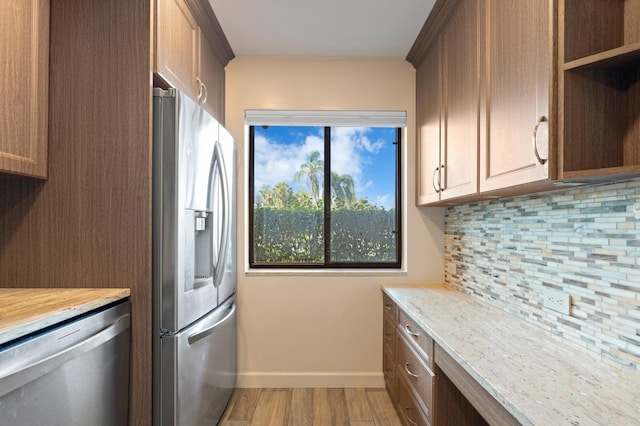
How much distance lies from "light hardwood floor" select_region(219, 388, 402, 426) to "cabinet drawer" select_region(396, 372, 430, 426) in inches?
6.3

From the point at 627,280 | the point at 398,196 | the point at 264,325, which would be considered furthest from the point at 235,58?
the point at 627,280

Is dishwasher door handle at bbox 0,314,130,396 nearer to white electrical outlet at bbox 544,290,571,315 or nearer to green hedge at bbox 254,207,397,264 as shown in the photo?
green hedge at bbox 254,207,397,264

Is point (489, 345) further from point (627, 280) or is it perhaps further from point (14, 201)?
point (14, 201)

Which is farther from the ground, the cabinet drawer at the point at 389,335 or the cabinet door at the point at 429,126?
the cabinet door at the point at 429,126

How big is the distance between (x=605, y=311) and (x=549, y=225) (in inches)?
17.5

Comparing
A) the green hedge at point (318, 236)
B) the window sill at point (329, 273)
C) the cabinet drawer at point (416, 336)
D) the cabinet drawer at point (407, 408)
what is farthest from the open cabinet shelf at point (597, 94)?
the green hedge at point (318, 236)

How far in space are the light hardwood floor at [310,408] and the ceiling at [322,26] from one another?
8.06 ft

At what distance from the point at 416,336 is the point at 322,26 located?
191 cm

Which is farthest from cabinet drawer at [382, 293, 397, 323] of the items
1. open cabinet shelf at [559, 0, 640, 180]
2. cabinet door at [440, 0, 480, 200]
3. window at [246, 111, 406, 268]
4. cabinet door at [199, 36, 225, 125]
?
cabinet door at [199, 36, 225, 125]

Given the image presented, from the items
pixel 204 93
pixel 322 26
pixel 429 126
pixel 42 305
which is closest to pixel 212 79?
pixel 204 93

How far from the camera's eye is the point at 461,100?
1.97 metres

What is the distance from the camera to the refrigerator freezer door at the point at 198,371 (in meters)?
1.66

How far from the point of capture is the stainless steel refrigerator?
1659mm

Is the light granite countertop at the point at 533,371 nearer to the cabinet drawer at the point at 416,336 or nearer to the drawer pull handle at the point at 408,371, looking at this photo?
the cabinet drawer at the point at 416,336
